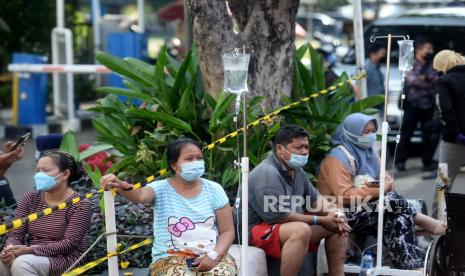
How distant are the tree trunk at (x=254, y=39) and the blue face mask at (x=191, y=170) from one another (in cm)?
232

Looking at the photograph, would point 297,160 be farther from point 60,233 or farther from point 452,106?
point 452,106

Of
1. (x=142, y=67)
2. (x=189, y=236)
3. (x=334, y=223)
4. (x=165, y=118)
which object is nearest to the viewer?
(x=189, y=236)

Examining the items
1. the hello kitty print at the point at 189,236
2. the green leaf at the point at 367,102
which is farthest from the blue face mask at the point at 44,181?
the green leaf at the point at 367,102

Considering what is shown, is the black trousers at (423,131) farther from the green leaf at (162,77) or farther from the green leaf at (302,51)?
the green leaf at (162,77)

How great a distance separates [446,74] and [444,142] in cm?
64

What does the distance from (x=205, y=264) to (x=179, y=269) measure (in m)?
0.16

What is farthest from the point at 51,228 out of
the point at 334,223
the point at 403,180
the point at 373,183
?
the point at 403,180

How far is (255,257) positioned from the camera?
21.4 feet

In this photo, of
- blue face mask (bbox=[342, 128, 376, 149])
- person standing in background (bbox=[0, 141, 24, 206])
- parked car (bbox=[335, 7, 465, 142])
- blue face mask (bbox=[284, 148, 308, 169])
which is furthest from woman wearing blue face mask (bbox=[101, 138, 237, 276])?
parked car (bbox=[335, 7, 465, 142])

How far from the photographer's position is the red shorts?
6.59m

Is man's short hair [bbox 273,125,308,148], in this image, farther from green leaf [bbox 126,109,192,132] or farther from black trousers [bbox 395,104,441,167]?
black trousers [bbox 395,104,441,167]

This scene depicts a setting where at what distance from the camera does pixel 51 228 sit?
6.00 metres

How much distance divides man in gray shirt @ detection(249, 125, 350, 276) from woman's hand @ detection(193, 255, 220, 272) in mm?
795

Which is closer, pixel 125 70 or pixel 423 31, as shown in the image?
pixel 125 70
